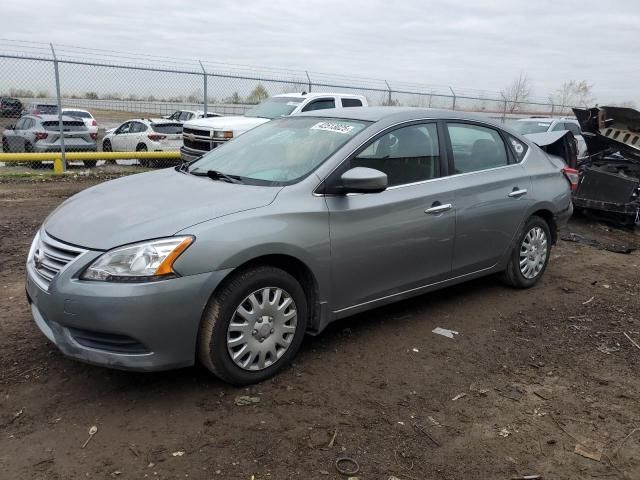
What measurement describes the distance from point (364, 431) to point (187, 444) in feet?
3.10

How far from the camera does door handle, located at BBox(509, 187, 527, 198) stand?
4.97 m

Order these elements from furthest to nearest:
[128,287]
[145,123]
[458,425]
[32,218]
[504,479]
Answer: [145,123] → [32,218] → [458,425] → [128,287] → [504,479]

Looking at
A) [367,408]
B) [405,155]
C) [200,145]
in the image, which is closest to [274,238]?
[367,408]

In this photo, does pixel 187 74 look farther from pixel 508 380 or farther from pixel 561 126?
pixel 508 380

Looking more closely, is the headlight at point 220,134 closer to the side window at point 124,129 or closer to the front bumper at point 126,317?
the side window at point 124,129

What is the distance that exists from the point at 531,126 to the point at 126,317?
11.5 metres

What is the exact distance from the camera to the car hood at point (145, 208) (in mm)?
3135

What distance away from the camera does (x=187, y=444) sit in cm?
288

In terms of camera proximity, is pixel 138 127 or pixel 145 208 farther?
pixel 138 127

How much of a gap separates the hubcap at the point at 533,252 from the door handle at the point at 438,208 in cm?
130

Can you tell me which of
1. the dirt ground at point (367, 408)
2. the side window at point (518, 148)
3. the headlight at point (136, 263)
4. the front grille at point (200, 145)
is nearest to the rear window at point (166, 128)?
the front grille at point (200, 145)

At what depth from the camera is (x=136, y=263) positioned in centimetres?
300

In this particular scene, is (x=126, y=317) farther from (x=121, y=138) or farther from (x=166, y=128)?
(x=121, y=138)

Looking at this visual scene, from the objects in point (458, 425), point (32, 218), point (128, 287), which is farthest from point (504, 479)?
point (32, 218)
